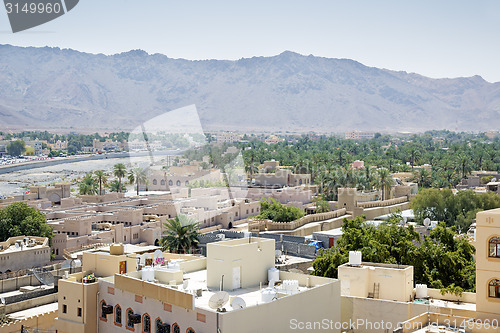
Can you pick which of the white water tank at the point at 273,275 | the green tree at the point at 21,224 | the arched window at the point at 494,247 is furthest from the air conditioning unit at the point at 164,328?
the green tree at the point at 21,224

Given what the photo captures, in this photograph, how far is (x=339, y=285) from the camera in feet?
47.1

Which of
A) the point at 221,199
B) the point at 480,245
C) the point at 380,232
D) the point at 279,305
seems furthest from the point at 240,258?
the point at 221,199

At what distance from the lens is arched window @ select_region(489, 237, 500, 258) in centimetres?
1248

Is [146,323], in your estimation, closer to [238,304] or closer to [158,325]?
[158,325]

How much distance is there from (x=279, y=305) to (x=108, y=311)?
4250mm

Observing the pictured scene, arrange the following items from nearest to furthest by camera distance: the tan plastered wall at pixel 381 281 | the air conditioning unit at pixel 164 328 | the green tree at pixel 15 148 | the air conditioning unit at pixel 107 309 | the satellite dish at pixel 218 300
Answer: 1. the satellite dish at pixel 218 300
2. the air conditioning unit at pixel 164 328
3. the tan plastered wall at pixel 381 281
4. the air conditioning unit at pixel 107 309
5. the green tree at pixel 15 148

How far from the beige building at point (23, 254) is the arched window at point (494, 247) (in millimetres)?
18456

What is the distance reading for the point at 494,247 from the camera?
12.5 metres

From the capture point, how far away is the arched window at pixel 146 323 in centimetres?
1359

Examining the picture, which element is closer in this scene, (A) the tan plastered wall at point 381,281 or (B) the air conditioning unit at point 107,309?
(A) the tan plastered wall at point 381,281

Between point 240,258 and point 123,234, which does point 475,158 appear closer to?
point 123,234

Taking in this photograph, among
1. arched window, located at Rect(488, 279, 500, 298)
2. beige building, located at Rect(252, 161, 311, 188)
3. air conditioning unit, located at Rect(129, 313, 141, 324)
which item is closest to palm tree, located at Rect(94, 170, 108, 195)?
beige building, located at Rect(252, 161, 311, 188)

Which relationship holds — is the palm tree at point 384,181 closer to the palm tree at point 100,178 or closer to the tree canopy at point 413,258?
the palm tree at point 100,178

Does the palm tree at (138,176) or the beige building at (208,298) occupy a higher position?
the palm tree at (138,176)
